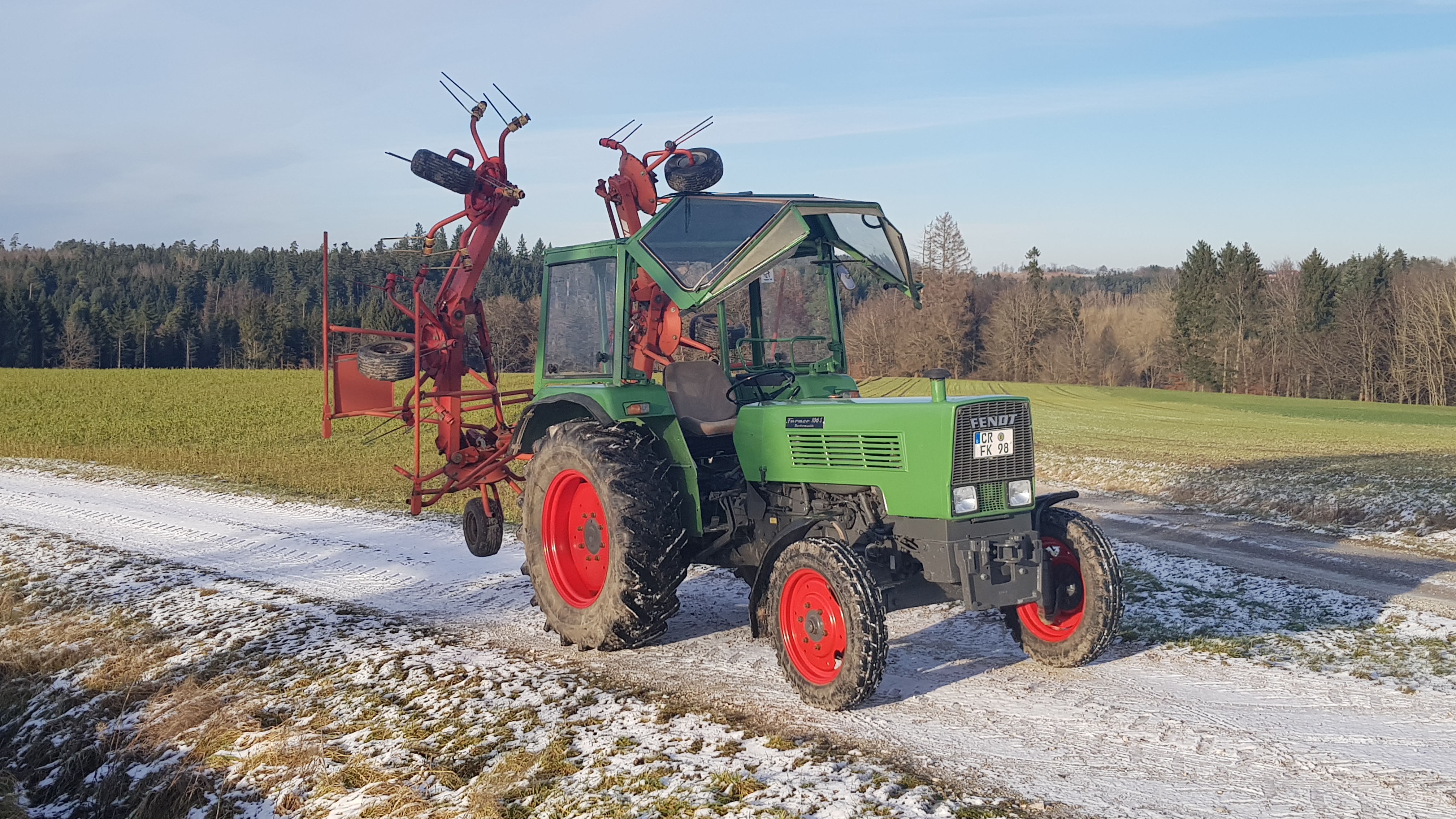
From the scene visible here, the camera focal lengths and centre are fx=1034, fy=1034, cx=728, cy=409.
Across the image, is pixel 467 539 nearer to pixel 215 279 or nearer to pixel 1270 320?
pixel 1270 320

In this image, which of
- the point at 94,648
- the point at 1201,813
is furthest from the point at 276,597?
the point at 1201,813

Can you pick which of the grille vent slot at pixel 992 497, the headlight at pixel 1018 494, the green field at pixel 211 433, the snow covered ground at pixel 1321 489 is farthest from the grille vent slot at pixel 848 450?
the snow covered ground at pixel 1321 489

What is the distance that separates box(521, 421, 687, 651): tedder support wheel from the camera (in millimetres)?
6215

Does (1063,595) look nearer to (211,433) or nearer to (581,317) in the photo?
(581,317)

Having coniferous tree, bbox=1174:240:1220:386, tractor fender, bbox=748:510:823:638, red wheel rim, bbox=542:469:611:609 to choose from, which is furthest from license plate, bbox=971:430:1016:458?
coniferous tree, bbox=1174:240:1220:386

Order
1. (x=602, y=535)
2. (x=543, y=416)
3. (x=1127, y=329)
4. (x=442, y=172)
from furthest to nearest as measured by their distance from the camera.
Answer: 1. (x=1127, y=329)
2. (x=442, y=172)
3. (x=543, y=416)
4. (x=602, y=535)

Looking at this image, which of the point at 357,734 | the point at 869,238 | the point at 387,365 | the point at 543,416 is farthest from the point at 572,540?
the point at 869,238

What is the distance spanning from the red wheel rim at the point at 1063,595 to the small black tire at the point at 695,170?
11.4 ft

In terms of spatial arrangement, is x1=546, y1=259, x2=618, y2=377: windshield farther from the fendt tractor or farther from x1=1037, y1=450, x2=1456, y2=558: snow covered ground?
x1=1037, y1=450, x2=1456, y2=558: snow covered ground

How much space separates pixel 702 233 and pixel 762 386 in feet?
4.24

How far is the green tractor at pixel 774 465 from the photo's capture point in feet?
18.1

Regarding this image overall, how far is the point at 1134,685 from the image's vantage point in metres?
5.86

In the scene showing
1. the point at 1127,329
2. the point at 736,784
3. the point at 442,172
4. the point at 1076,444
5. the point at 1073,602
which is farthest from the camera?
the point at 1127,329

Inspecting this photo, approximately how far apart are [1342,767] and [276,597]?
758 cm
